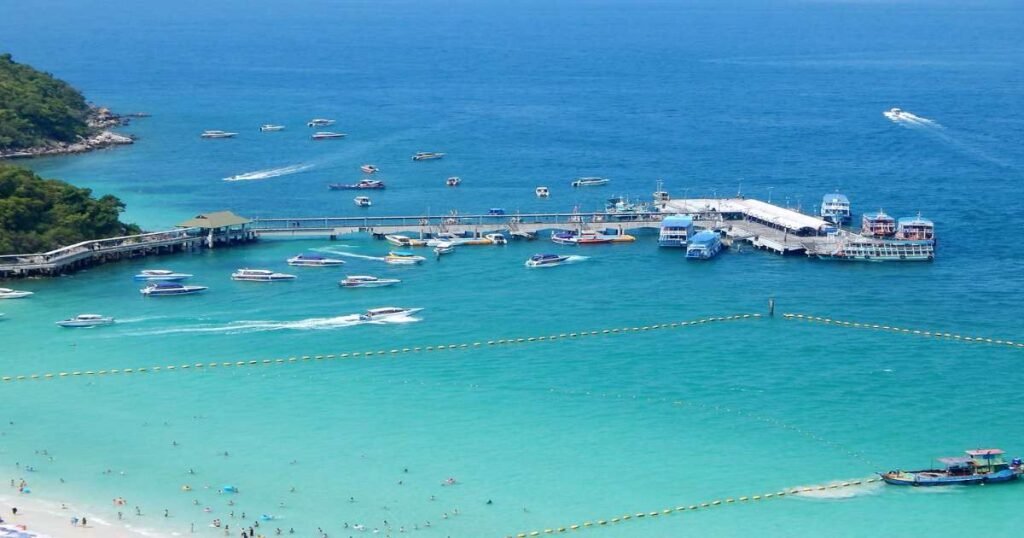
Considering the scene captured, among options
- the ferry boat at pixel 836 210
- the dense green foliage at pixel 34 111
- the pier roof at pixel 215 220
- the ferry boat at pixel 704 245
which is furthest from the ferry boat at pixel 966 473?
the dense green foliage at pixel 34 111

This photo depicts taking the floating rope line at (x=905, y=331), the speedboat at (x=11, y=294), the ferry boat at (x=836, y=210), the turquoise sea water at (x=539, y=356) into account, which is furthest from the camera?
the ferry boat at (x=836, y=210)

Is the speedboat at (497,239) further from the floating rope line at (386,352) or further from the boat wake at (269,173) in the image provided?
the boat wake at (269,173)

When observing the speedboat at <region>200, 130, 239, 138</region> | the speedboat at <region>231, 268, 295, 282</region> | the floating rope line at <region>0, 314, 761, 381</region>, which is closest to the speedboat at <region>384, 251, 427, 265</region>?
the speedboat at <region>231, 268, 295, 282</region>

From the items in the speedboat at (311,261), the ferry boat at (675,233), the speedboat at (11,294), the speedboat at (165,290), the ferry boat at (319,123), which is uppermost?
the ferry boat at (319,123)

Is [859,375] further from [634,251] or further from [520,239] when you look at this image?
[520,239]

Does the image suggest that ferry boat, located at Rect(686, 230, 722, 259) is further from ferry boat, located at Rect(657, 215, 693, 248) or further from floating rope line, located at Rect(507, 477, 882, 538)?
floating rope line, located at Rect(507, 477, 882, 538)

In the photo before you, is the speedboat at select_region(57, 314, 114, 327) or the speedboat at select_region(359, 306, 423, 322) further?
the speedboat at select_region(359, 306, 423, 322)
